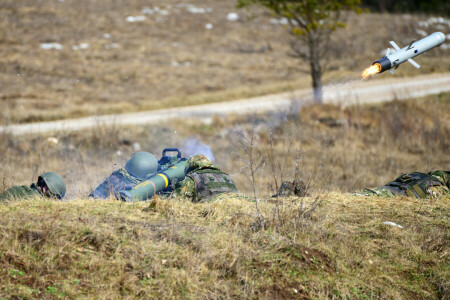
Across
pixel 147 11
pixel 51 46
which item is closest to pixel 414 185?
pixel 51 46

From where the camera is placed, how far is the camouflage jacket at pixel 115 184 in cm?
658

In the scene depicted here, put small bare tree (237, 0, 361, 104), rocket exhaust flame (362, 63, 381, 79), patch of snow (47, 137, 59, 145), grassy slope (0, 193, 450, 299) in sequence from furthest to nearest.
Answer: small bare tree (237, 0, 361, 104)
patch of snow (47, 137, 59, 145)
rocket exhaust flame (362, 63, 381, 79)
grassy slope (0, 193, 450, 299)

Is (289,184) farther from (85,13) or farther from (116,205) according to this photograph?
(85,13)

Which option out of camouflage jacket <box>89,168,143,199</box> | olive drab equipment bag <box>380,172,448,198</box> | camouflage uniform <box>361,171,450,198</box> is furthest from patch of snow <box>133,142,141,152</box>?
olive drab equipment bag <box>380,172,448,198</box>

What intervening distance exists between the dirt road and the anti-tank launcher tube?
27.6 feet

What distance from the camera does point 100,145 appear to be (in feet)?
47.5

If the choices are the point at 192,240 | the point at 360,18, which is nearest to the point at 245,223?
the point at 192,240

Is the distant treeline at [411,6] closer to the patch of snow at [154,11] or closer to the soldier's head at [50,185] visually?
the patch of snow at [154,11]

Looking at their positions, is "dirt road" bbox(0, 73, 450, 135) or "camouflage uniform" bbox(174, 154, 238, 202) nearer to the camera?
"camouflage uniform" bbox(174, 154, 238, 202)

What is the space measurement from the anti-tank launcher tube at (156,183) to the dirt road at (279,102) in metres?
8.41

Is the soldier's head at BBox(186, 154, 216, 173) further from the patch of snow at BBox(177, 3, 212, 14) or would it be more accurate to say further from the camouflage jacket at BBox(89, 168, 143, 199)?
the patch of snow at BBox(177, 3, 212, 14)

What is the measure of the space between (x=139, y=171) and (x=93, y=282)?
2.86 metres

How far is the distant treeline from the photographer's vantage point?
30.4m

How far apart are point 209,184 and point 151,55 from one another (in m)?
22.2
